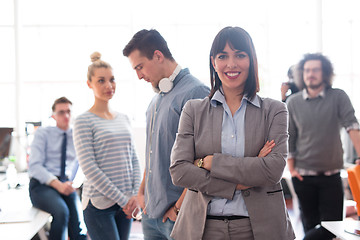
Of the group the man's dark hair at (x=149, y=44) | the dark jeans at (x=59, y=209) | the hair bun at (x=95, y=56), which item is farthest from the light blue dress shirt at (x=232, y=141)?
the dark jeans at (x=59, y=209)

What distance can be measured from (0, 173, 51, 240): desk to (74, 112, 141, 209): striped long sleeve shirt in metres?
0.44

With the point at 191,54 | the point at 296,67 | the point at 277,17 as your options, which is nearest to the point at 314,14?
the point at 277,17

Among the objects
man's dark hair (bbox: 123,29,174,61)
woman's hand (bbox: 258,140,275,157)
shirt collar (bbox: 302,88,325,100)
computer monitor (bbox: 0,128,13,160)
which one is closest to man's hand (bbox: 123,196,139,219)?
man's dark hair (bbox: 123,29,174,61)

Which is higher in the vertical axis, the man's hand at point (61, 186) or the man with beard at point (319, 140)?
the man with beard at point (319, 140)

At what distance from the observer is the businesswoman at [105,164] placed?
243 cm

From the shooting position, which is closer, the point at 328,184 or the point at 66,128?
the point at 328,184

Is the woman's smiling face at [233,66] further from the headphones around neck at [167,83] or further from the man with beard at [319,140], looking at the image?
the man with beard at [319,140]

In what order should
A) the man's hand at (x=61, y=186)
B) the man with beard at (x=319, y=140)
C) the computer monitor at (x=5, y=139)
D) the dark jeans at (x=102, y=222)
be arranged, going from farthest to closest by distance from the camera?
the computer monitor at (x=5, y=139)
the man's hand at (x=61, y=186)
the man with beard at (x=319, y=140)
the dark jeans at (x=102, y=222)

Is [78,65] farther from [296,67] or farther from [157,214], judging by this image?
[157,214]

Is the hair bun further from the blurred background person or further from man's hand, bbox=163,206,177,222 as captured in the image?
the blurred background person

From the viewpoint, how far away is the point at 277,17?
24.5 ft

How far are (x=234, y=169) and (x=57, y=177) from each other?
2.46 meters

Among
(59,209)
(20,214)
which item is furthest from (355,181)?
(20,214)

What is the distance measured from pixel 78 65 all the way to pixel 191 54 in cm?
207
